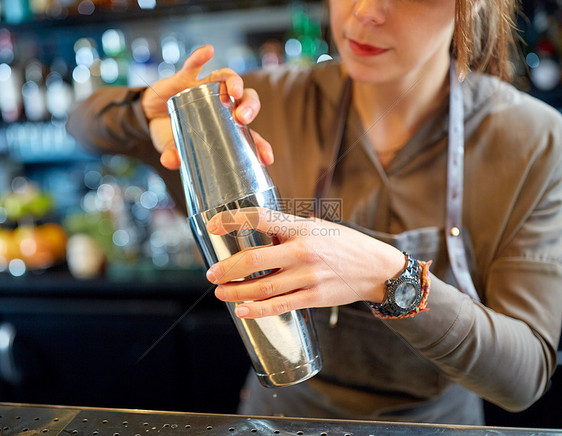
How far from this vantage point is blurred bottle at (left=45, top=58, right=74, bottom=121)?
90.2 inches

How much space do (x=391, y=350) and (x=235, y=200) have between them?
1.67 ft

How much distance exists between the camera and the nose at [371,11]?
0.74m

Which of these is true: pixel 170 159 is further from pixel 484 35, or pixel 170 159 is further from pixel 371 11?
pixel 484 35

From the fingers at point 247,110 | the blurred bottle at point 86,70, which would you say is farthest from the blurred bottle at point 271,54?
the fingers at point 247,110

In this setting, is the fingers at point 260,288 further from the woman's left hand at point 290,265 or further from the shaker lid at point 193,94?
the shaker lid at point 193,94

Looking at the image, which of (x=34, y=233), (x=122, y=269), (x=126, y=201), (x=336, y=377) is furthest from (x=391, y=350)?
(x=34, y=233)

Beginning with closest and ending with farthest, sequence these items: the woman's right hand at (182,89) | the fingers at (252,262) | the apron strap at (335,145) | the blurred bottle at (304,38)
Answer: the fingers at (252,262), the woman's right hand at (182,89), the apron strap at (335,145), the blurred bottle at (304,38)

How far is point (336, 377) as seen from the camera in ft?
3.26

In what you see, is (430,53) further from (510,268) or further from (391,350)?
(391,350)

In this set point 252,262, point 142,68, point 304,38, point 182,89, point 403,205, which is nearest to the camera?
point 252,262

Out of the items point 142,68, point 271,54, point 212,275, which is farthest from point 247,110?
point 142,68

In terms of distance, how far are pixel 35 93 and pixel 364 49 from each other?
6.42 feet

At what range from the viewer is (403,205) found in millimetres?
962

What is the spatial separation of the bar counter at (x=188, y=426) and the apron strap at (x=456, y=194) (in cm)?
33
